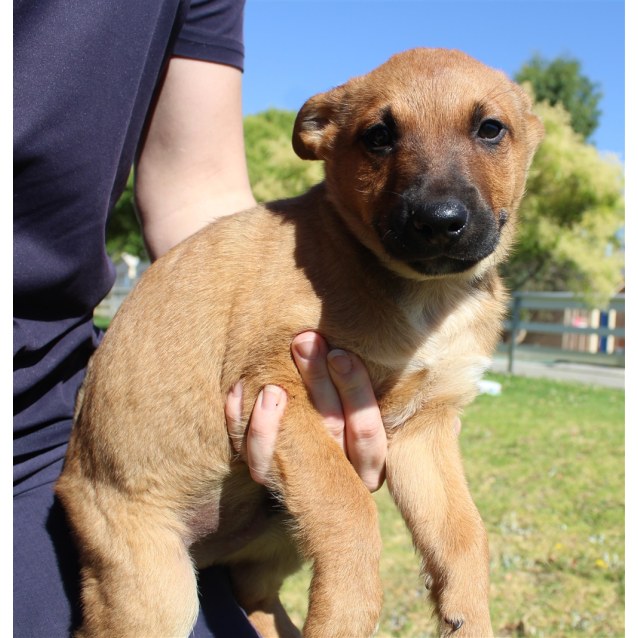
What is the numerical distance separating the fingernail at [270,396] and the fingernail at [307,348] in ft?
0.44

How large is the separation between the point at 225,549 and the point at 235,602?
0.67 ft

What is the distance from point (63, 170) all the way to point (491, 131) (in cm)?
149

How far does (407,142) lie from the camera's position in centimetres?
234

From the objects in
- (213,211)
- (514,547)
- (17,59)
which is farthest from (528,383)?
(17,59)

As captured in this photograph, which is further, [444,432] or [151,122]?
[151,122]

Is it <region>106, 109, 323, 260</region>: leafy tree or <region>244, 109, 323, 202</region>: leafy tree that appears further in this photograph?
<region>106, 109, 323, 260</region>: leafy tree

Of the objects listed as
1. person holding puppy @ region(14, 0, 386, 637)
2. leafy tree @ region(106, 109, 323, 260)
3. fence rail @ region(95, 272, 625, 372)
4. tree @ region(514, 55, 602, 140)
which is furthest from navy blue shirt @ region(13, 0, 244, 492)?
tree @ region(514, 55, 602, 140)

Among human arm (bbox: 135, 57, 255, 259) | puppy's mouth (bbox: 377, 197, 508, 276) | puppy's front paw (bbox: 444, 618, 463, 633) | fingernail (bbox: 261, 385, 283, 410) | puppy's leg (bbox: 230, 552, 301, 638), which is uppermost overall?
human arm (bbox: 135, 57, 255, 259)

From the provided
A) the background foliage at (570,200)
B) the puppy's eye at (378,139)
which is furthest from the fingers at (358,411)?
the background foliage at (570,200)

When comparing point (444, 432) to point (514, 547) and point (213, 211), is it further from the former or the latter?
point (514, 547)

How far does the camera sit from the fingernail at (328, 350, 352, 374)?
2.23 metres

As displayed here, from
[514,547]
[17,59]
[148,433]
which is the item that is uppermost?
[17,59]

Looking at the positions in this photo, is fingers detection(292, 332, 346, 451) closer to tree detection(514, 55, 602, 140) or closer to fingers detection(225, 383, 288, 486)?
fingers detection(225, 383, 288, 486)

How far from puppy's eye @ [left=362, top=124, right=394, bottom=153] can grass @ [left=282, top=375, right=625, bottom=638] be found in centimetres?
177
